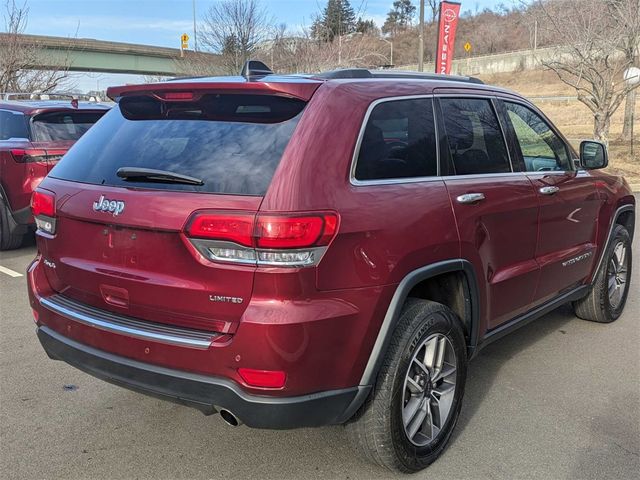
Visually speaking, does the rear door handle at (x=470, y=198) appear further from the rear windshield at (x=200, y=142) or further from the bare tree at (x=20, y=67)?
the bare tree at (x=20, y=67)

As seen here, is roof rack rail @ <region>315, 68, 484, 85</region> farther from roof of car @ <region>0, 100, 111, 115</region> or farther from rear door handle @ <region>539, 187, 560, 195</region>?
roof of car @ <region>0, 100, 111, 115</region>

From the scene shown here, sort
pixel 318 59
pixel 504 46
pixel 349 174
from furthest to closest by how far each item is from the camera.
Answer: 1. pixel 504 46
2. pixel 318 59
3. pixel 349 174

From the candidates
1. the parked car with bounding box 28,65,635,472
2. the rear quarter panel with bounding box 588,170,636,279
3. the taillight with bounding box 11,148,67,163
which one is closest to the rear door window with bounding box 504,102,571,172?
the rear quarter panel with bounding box 588,170,636,279

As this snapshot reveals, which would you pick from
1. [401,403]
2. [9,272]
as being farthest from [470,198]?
[9,272]

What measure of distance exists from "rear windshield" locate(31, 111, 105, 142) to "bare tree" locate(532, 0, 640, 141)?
42.6 ft

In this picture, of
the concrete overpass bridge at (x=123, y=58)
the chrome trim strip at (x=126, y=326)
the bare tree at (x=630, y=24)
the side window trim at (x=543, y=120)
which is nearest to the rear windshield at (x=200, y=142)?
the chrome trim strip at (x=126, y=326)

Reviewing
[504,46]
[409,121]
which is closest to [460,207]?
[409,121]

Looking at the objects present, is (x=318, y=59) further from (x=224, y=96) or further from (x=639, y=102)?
(x=639, y=102)

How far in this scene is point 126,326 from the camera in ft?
8.50

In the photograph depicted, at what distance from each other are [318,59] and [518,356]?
1865 centimetres

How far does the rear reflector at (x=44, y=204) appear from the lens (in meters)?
2.94

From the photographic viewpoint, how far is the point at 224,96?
268cm

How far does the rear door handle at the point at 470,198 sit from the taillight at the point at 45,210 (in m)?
2.01

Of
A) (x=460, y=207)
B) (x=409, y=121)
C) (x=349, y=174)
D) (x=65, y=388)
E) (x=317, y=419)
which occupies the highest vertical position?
(x=409, y=121)
